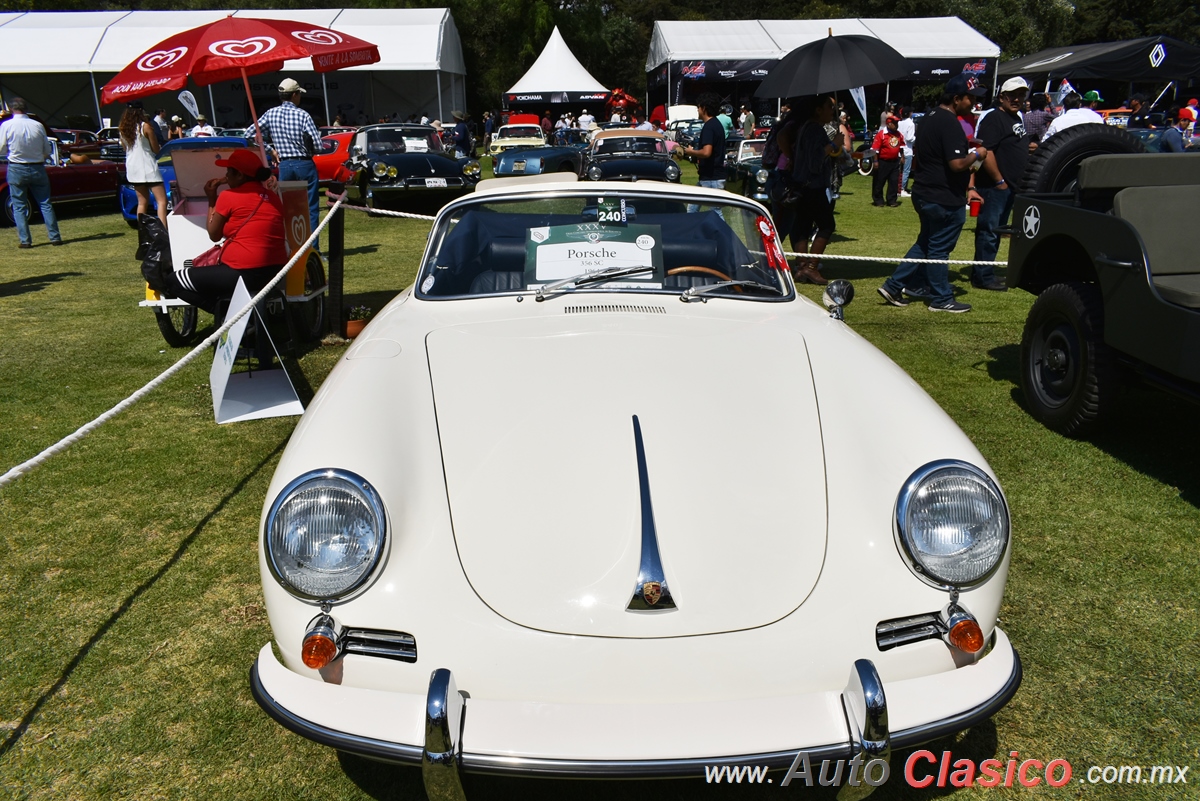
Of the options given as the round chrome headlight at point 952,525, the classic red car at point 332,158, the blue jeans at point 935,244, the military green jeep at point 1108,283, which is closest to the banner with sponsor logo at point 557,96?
the classic red car at point 332,158

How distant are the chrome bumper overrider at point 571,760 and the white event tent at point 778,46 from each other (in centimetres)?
3431

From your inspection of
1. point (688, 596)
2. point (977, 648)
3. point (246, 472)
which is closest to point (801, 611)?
point (688, 596)

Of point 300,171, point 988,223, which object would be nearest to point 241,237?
point 300,171

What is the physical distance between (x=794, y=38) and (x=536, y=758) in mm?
38015

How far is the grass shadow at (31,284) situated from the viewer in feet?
30.8

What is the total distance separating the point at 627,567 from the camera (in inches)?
81.4

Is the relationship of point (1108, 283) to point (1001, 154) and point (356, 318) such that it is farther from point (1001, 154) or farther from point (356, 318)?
point (356, 318)

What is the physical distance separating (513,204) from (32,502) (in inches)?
109

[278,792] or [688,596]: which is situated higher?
[688,596]

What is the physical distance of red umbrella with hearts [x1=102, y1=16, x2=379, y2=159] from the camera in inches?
250

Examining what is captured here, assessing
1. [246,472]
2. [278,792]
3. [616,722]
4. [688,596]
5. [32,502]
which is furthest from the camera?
[246,472]

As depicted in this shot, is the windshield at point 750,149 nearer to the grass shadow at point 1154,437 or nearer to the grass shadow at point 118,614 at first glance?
the grass shadow at point 1154,437

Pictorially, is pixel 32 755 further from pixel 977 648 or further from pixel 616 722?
pixel 977 648

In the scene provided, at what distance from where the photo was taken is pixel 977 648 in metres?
2.07
